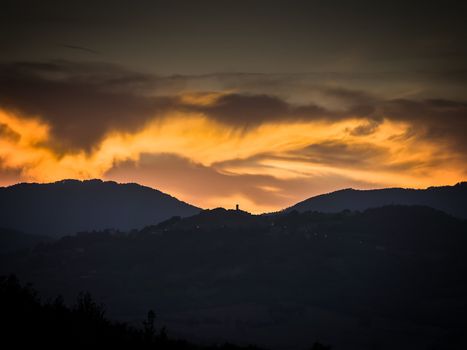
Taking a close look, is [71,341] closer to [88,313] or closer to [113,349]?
[113,349]

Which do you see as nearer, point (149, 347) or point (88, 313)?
point (149, 347)

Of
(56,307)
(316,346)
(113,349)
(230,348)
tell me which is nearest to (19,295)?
(56,307)

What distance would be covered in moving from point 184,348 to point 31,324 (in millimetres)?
29540

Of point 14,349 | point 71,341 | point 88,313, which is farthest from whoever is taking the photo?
point 88,313

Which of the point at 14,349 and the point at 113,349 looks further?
the point at 113,349

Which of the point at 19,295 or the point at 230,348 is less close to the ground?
the point at 19,295

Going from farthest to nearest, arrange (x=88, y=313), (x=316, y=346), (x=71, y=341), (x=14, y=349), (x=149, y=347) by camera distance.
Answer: (x=316, y=346), (x=88, y=313), (x=149, y=347), (x=71, y=341), (x=14, y=349)

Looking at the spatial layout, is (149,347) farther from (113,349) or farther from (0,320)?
(0,320)

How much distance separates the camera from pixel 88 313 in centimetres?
11288

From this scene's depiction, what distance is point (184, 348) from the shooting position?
115500 mm

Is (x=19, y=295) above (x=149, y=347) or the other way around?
above

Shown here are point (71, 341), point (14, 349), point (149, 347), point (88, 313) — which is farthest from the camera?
point (88, 313)

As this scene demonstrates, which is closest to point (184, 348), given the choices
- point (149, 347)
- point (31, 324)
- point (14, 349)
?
point (149, 347)

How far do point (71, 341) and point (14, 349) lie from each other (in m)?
11.6
